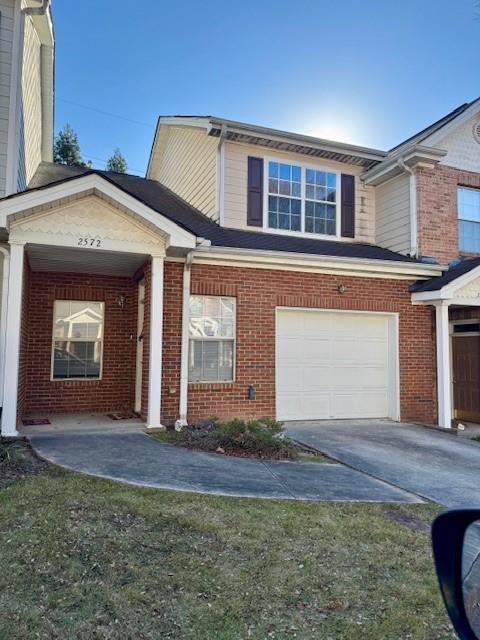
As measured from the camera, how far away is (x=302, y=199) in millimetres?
11125

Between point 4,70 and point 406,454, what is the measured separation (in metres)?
9.21

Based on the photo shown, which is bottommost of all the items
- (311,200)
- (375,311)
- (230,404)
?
(230,404)

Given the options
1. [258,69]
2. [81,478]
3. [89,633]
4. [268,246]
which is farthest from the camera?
[258,69]

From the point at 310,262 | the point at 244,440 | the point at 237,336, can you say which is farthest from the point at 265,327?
the point at 244,440

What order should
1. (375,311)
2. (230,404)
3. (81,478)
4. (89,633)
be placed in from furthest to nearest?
(375,311), (230,404), (81,478), (89,633)

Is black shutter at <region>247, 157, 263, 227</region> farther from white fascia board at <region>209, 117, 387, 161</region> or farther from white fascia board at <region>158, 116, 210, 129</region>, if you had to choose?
white fascia board at <region>158, 116, 210, 129</region>

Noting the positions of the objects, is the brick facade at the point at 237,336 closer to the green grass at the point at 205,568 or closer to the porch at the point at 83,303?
the porch at the point at 83,303

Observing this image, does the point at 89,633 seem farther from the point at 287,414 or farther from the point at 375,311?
the point at 375,311

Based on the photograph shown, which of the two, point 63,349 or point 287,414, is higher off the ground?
point 63,349

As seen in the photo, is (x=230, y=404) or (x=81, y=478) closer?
(x=81, y=478)

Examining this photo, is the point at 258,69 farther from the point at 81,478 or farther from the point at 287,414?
the point at 81,478

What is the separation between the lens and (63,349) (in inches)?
385

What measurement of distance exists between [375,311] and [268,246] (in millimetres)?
2745

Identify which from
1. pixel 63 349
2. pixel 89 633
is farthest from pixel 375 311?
pixel 89 633
